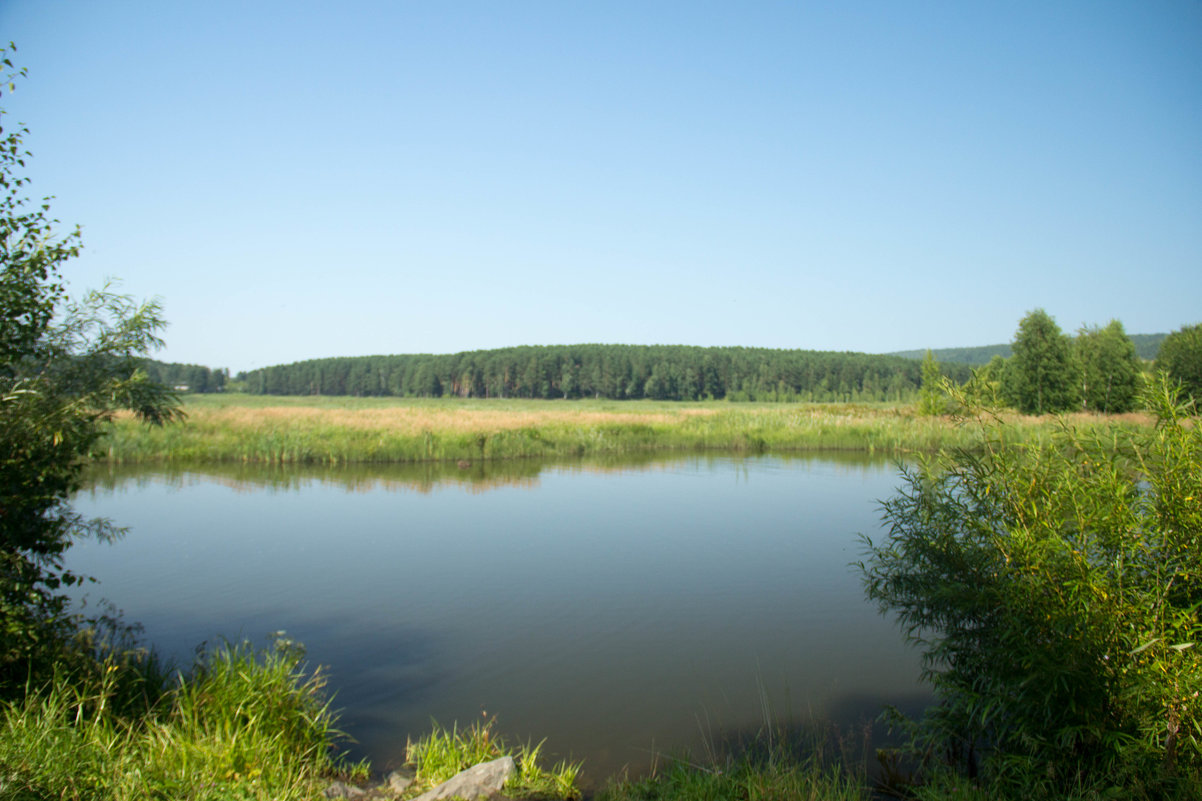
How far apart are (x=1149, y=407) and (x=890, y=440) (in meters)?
27.6

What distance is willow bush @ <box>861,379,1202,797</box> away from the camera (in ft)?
12.8

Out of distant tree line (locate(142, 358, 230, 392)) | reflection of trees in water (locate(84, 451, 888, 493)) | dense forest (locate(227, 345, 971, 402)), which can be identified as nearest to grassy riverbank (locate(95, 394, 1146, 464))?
reflection of trees in water (locate(84, 451, 888, 493))

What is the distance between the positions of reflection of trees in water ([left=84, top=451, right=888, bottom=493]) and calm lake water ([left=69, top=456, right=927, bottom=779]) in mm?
988

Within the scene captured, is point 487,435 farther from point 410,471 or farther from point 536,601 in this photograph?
point 536,601

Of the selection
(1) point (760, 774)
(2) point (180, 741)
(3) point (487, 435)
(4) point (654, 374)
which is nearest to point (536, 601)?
(1) point (760, 774)

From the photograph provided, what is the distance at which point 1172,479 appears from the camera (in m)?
4.16

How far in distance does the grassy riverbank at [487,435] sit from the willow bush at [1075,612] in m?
15.7

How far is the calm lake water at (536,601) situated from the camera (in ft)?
21.4

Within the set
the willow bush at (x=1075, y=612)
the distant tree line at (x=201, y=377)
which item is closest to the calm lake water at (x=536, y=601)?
the willow bush at (x=1075, y=612)

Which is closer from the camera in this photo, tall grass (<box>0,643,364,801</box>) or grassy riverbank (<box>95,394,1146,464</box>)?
tall grass (<box>0,643,364,801</box>)

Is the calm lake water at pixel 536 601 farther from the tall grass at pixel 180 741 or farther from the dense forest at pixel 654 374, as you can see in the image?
the dense forest at pixel 654 374

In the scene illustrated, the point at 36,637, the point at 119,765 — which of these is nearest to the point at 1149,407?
the point at 119,765

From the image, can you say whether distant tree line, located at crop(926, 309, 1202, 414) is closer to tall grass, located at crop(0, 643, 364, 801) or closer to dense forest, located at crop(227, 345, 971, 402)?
tall grass, located at crop(0, 643, 364, 801)

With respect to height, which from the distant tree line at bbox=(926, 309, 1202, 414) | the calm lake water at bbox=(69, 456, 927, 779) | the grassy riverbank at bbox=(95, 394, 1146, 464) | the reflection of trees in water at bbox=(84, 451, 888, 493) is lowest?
the calm lake water at bbox=(69, 456, 927, 779)
